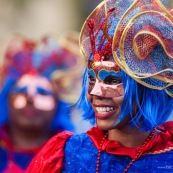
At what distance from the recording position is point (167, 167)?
4016mm

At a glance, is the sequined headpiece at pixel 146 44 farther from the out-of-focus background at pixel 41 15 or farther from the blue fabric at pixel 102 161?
the out-of-focus background at pixel 41 15

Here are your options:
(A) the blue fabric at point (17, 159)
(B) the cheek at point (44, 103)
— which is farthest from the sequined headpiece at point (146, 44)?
(A) the blue fabric at point (17, 159)

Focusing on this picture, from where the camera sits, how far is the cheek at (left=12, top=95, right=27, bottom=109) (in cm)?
675

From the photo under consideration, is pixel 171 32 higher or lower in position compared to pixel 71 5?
higher

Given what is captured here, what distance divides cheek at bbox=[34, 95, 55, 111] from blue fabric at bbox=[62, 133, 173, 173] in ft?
8.20

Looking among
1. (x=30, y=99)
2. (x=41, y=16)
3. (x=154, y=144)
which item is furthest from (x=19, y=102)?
(x=41, y=16)

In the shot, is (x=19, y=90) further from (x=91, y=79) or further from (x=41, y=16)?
(x=41, y=16)

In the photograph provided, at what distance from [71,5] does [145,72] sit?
44.0 ft

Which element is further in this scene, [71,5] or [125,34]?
[71,5]

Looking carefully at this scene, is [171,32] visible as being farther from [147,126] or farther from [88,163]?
[88,163]

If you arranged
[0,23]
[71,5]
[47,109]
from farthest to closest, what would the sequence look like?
[71,5], [0,23], [47,109]

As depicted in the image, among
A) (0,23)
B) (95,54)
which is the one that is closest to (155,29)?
(95,54)

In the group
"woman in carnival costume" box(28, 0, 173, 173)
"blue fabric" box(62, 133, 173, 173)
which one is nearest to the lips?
"woman in carnival costume" box(28, 0, 173, 173)

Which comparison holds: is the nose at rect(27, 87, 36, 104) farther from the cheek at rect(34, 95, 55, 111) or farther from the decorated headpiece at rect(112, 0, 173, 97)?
the decorated headpiece at rect(112, 0, 173, 97)
